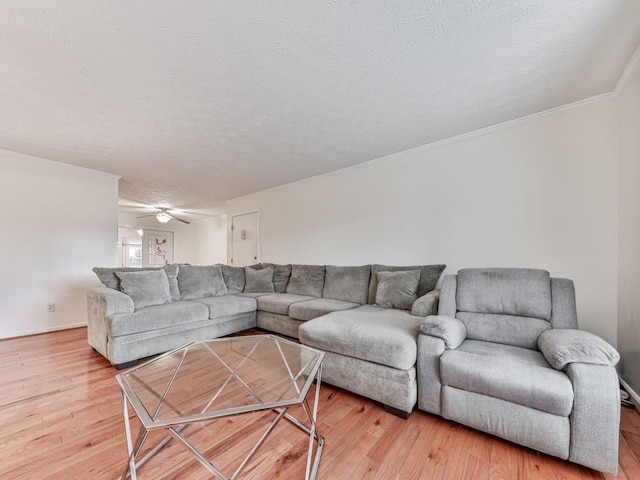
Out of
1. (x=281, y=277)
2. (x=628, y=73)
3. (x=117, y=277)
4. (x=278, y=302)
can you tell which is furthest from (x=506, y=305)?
(x=117, y=277)

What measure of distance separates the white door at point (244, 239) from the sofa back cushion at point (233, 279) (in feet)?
3.96

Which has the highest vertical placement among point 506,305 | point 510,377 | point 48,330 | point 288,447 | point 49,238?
point 49,238

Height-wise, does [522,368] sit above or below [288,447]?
above

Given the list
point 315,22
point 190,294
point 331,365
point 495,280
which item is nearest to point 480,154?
point 495,280

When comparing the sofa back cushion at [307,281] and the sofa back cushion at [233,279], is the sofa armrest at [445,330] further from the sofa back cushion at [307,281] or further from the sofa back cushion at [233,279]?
the sofa back cushion at [233,279]

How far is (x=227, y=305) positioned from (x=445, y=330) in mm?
2491

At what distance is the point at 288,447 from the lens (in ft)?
4.64

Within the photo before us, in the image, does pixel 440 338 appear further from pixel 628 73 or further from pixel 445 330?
pixel 628 73

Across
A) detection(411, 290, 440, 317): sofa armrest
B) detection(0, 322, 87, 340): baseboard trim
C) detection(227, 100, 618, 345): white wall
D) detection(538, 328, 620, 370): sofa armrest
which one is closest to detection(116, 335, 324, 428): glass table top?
detection(411, 290, 440, 317): sofa armrest

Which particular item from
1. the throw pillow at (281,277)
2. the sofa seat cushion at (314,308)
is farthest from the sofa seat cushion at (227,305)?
the sofa seat cushion at (314,308)

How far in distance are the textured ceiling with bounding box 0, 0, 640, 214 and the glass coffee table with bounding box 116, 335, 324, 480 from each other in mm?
1850

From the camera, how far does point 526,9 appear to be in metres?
1.37

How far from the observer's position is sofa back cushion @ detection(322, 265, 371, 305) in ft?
10.4

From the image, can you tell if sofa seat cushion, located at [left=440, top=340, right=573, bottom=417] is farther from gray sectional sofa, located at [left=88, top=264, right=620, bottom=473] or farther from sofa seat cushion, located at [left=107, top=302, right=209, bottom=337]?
sofa seat cushion, located at [left=107, top=302, right=209, bottom=337]
